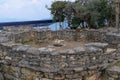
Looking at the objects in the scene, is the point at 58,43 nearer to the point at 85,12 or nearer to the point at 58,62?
the point at 58,62

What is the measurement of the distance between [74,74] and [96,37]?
22.2ft

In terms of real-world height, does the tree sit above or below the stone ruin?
above

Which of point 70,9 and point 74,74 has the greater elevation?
point 70,9

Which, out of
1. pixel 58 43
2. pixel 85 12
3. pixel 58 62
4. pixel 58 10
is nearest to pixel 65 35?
pixel 58 43

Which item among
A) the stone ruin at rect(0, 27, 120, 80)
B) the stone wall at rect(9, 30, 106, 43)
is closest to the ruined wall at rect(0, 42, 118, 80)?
the stone ruin at rect(0, 27, 120, 80)

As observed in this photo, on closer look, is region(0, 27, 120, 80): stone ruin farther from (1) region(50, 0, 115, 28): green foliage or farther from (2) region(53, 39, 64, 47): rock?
(1) region(50, 0, 115, 28): green foliage

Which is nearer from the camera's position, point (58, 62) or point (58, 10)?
point (58, 62)

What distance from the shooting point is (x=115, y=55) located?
7789 mm

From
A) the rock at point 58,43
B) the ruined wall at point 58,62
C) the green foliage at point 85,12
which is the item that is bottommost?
the rock at point 58,43

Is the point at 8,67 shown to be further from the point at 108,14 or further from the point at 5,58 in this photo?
the point at 108,14

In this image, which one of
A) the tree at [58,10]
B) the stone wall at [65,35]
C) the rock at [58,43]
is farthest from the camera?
the tree at [58,10]

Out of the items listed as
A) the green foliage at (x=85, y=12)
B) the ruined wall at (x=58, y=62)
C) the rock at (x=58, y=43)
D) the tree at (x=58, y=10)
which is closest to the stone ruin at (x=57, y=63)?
the ruined wall at (x=58, y=62)

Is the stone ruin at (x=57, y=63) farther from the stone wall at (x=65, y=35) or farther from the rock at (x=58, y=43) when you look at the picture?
the rock at (x=58, y=43)

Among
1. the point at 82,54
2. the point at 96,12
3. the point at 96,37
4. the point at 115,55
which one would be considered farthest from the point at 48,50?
the point at 96,12
